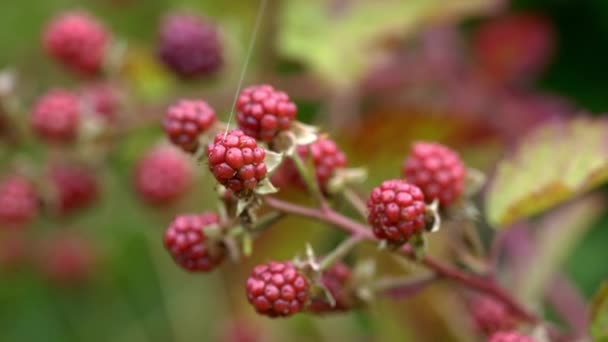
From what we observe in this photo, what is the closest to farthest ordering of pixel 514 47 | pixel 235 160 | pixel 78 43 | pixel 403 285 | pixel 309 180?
pixel 235 160, pixel 309 180, pixel 403 285, pixel 78 43, pixel 514 47

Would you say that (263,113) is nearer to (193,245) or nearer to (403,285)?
(193,245)

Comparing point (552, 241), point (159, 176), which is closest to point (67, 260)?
point (159, 176)

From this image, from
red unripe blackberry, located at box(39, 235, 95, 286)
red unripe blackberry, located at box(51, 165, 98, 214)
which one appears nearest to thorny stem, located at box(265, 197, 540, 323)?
red unripe blackberry, located at box(51, 165, 98, 214)

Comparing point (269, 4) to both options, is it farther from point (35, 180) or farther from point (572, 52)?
point (572, 52)

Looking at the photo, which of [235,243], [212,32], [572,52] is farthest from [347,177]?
[572,52]

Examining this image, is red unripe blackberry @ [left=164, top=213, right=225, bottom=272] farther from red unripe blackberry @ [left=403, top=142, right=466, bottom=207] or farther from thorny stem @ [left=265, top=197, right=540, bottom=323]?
red unripe blackberry @ [left=403, top=142, right=466, bottom=207]
